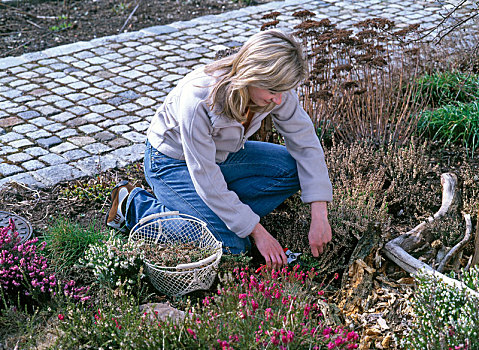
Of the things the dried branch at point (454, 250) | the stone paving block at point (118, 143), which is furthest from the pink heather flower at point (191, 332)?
the stone paving block at point (118, 143)

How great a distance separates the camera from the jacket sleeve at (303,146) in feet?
11.0

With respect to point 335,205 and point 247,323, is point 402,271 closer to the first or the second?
point 335,205

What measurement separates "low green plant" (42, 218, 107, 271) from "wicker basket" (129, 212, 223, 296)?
274 millimetres

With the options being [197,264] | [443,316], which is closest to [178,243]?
[197,264]

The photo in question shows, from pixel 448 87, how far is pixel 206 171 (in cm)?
312

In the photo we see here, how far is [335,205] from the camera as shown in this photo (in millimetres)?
3619

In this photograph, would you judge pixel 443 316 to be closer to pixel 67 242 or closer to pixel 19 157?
pixel 67 242

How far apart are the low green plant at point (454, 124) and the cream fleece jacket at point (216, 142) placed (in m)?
1.63

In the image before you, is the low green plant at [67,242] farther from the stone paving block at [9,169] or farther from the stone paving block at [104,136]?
the stone paving block at [104,136]

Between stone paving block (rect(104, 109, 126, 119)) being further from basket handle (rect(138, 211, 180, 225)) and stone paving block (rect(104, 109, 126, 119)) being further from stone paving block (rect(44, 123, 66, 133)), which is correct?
basket handle (rect(138, 211, 180, 225))

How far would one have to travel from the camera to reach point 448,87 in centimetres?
532

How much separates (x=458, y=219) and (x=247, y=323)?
1817 millimetres

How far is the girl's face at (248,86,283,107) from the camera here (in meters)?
2.99

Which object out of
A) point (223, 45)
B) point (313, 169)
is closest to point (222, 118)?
point (313, 169)
